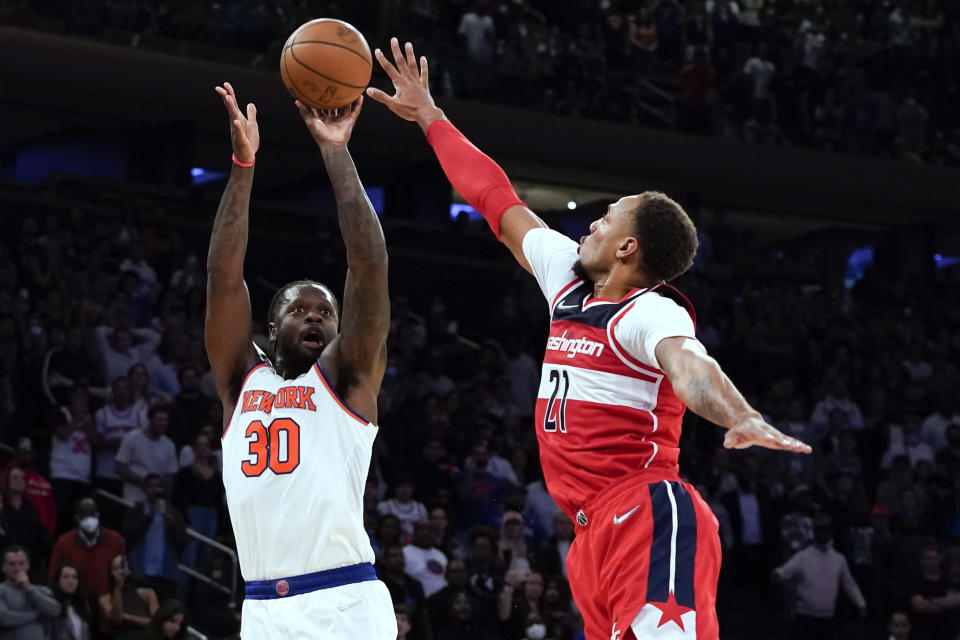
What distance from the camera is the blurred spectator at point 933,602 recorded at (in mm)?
13750

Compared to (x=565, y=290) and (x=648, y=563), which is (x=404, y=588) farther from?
(x=648, y=563)

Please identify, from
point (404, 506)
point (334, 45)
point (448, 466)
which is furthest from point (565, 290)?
point (448, 466)

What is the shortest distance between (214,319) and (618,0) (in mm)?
16537

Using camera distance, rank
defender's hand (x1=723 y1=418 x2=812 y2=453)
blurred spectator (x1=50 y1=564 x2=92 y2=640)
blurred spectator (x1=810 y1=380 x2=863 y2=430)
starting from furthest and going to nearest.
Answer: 1. blurred spectator (x1=810 y1=380 x2=863 y2=430)
2. blurred spectator (x1=50 y1=564 x2=92 y2=640)
3. defender's hand (x1=723 y1=418 x2=812 y2=453)

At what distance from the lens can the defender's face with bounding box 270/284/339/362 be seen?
5414 mm

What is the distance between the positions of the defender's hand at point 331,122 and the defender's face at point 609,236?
4.00 ft

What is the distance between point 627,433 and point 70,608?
266 inches

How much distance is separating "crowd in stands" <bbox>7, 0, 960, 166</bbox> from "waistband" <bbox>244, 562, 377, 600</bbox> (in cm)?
1296

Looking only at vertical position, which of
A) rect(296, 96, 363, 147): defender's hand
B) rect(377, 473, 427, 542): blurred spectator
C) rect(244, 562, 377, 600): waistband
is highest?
rect(296, 96, 363, 147): defender's hand

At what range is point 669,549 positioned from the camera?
4484 millimetres

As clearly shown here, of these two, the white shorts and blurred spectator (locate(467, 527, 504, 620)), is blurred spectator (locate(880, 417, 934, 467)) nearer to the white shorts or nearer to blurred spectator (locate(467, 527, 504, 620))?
blurred spectator (locate(467, 527, 504, 620))

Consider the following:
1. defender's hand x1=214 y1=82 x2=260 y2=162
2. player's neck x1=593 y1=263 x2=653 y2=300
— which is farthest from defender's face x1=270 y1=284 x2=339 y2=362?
player's neck x1=593 y1=263 x2=653 y2=300

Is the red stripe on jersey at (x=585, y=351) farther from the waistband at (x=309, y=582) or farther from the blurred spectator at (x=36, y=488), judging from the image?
the blurred spectator at (x=36, y=488)

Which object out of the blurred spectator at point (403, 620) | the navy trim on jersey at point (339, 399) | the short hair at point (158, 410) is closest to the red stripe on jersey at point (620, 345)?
the navy trim on jersey at point (339, 399)
